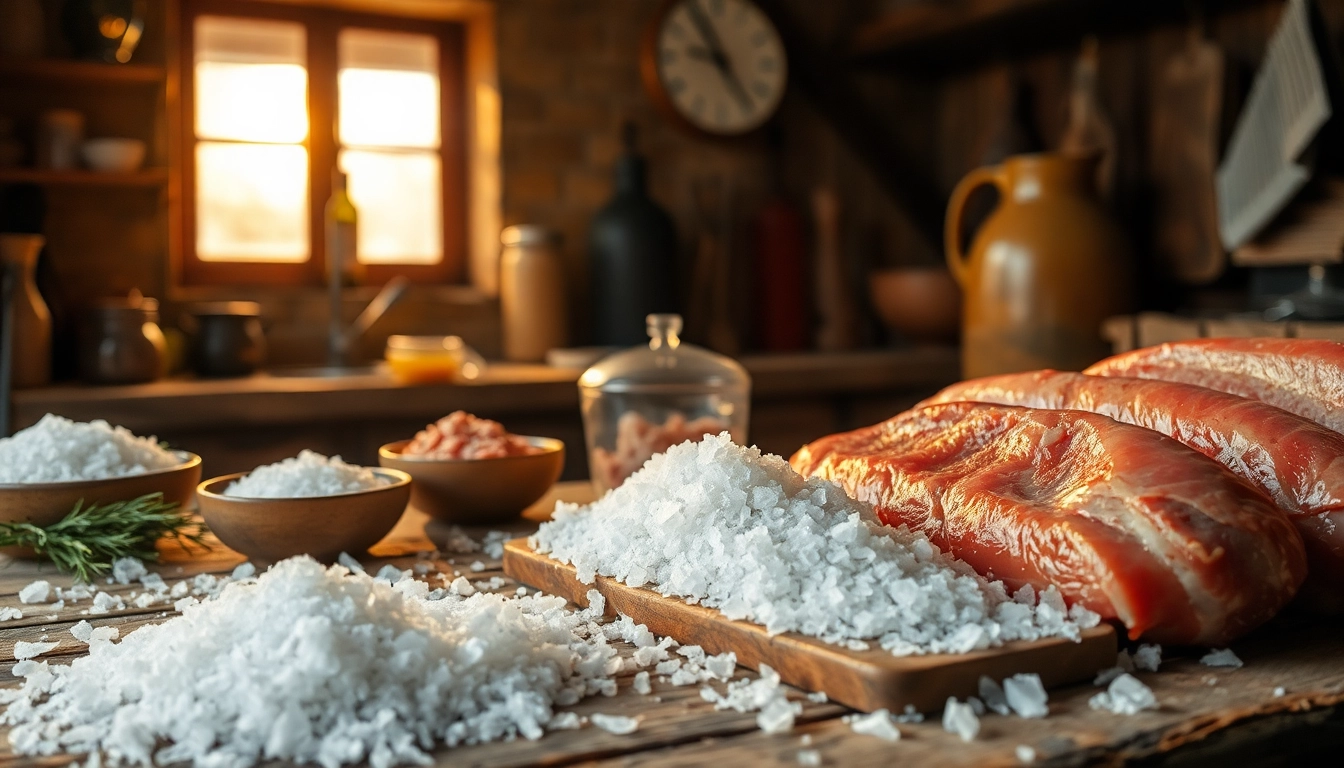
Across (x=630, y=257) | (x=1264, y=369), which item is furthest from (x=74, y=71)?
(x=1264, y=369)

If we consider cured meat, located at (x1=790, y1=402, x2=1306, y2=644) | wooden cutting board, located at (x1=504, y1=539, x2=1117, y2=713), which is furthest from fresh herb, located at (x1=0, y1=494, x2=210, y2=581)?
cured meat, located at (x1=790, y1=402, x2=1306, y2=644)

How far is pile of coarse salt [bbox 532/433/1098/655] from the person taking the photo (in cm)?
71

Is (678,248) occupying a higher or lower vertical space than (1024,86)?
lower

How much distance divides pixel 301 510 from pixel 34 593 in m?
0.23

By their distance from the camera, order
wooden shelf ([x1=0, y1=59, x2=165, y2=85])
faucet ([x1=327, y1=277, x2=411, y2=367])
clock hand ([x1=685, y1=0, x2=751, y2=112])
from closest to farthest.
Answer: wooden shelf ([x1=0, y1=59, x2=165, y2=85]) → faucet ([x1=327, y1=277, x2=411, y2=367]) → clock hand ([x1=685, y1=0, x2=751, y2=112])

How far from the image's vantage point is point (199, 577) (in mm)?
1023

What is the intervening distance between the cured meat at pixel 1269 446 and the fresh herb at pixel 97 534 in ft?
2.86

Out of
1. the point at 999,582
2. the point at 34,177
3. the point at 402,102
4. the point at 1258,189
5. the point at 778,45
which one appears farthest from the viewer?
the point at 778,45

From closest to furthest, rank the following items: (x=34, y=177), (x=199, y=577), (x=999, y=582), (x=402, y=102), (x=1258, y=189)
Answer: (x=999, y=582) → (x=199, y=577) → (x=1258, y=189) → (x=34, y=177) → (x=402, y=102)

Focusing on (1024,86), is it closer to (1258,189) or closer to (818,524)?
(1258,189)

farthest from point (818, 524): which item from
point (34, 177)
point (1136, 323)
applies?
point (34, 177)

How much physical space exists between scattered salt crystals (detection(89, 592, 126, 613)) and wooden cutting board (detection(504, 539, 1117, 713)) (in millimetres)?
465

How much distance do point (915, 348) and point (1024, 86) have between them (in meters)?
0.88

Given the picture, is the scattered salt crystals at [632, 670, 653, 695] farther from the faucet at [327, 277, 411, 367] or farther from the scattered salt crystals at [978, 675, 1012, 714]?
the faucet at [327, 277, 411, 367]
